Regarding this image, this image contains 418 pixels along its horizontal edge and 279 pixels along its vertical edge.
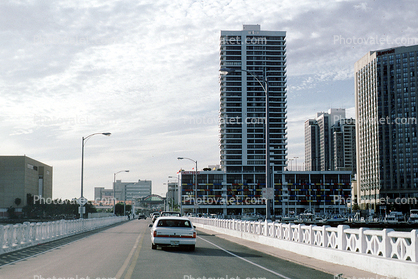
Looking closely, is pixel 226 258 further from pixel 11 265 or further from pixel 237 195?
pixel 237 195

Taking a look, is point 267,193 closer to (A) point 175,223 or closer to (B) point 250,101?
(A) point 175,223

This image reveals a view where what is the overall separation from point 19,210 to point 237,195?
79.6 meters

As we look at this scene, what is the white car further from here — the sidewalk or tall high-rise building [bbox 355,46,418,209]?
tall high-rise building [bbox 355,46,418,209]

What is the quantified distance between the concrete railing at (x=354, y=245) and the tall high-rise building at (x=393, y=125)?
166230mm

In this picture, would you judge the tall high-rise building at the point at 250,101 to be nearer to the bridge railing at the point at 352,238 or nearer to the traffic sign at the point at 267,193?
the bridge railing at the point at 352,238

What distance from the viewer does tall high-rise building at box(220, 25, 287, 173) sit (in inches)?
6841

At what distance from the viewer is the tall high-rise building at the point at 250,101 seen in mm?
173750

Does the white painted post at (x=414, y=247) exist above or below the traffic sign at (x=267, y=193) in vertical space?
below

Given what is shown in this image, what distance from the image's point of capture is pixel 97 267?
13.4 metres

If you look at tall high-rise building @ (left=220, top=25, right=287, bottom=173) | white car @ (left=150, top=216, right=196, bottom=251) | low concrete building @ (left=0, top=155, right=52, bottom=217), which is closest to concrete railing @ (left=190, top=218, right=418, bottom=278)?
white car @ (left=150, top=216, right=196, bottom=251)

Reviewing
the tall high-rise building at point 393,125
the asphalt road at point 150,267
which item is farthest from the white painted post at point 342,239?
the tall high-rise building at point 393,125

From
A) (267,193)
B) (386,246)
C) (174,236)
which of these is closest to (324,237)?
(386,246)

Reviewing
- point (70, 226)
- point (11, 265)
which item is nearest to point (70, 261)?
point (11, 265)

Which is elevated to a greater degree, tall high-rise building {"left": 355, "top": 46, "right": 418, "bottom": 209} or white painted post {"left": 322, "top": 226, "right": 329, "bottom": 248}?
tall high-rise building {"left": 355, "top": 46, "right": 418, "bottom": 209}
